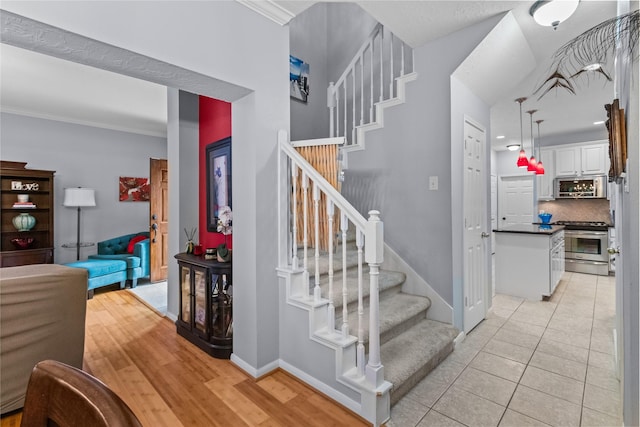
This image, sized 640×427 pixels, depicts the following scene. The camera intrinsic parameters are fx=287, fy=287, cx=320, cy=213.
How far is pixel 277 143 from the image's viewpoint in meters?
2.24

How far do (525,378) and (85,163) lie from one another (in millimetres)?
6647

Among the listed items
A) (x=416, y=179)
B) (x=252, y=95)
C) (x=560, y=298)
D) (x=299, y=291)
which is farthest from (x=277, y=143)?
(x=560, y=298)

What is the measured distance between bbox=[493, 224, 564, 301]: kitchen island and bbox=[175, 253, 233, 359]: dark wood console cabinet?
12.1ft

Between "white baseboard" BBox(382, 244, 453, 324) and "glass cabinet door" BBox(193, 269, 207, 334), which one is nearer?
"glass cabinet door" BBox(193, 269, 207, 334)

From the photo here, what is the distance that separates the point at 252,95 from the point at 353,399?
2.17 meters

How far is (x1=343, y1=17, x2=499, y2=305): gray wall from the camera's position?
2.62m

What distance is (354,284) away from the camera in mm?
2469

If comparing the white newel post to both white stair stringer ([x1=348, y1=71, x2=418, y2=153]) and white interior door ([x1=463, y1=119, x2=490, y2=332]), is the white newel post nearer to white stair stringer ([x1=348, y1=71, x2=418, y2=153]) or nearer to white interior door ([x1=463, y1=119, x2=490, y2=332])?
white interior door ([x1=463, y1=119, x2=490, y2=332])

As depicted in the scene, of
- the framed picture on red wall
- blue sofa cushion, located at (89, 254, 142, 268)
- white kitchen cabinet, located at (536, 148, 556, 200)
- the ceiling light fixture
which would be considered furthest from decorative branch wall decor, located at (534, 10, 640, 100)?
white kitchen cabinet, located at (536, 148, 556, 200)

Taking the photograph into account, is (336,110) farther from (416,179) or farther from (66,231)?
(66,231)

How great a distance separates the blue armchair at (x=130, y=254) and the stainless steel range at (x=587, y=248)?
7585 millimetres

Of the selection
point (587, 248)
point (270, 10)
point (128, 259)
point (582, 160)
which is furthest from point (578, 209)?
point (128, 259)

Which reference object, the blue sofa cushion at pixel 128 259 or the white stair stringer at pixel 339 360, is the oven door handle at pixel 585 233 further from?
the blue sofa cushion at pixel 128 259

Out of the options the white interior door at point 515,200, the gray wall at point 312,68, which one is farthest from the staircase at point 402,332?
the white interior door at point 515,200
